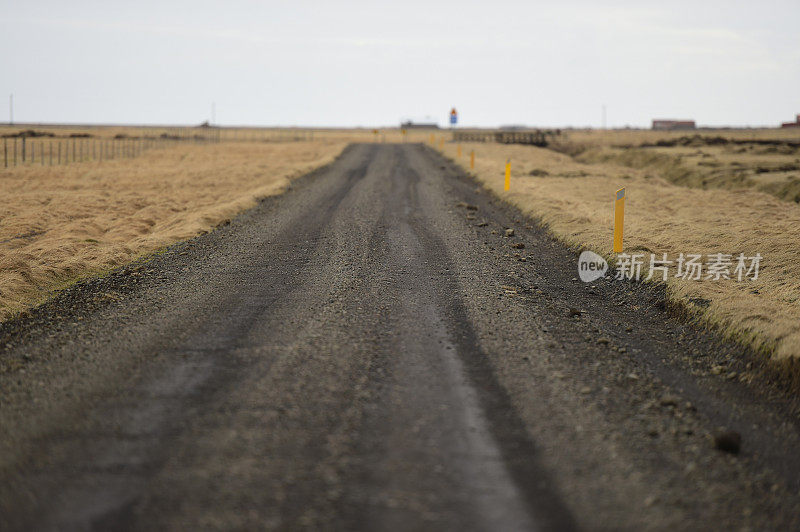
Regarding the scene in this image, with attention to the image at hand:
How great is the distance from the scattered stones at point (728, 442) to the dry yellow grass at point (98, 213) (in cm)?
817

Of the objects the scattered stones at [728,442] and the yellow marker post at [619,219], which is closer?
the scattered stones at [728,442]

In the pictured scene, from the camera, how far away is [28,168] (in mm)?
35719

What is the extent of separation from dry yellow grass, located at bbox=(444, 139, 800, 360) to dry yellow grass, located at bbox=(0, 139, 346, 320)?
8728mm

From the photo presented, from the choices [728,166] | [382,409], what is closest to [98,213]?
[382,409]

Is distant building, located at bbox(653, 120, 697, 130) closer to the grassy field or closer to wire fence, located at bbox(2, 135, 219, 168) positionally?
the grassy field

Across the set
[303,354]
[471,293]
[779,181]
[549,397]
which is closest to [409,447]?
[549,397]

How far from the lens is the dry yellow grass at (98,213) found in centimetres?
1073

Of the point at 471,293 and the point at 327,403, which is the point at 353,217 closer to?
the point at 471,293

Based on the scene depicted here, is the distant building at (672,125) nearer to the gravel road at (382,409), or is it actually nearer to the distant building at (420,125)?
the distant building at (420,125)

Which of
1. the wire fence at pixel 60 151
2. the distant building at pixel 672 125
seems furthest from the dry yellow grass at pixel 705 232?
the distant building at pixel 672 125

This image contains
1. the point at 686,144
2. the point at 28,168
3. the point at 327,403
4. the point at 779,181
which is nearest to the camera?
the point at 327,403

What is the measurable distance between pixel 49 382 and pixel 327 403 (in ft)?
8.71

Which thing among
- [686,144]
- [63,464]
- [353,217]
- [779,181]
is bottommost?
[63,464]

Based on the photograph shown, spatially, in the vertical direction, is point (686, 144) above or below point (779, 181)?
above
